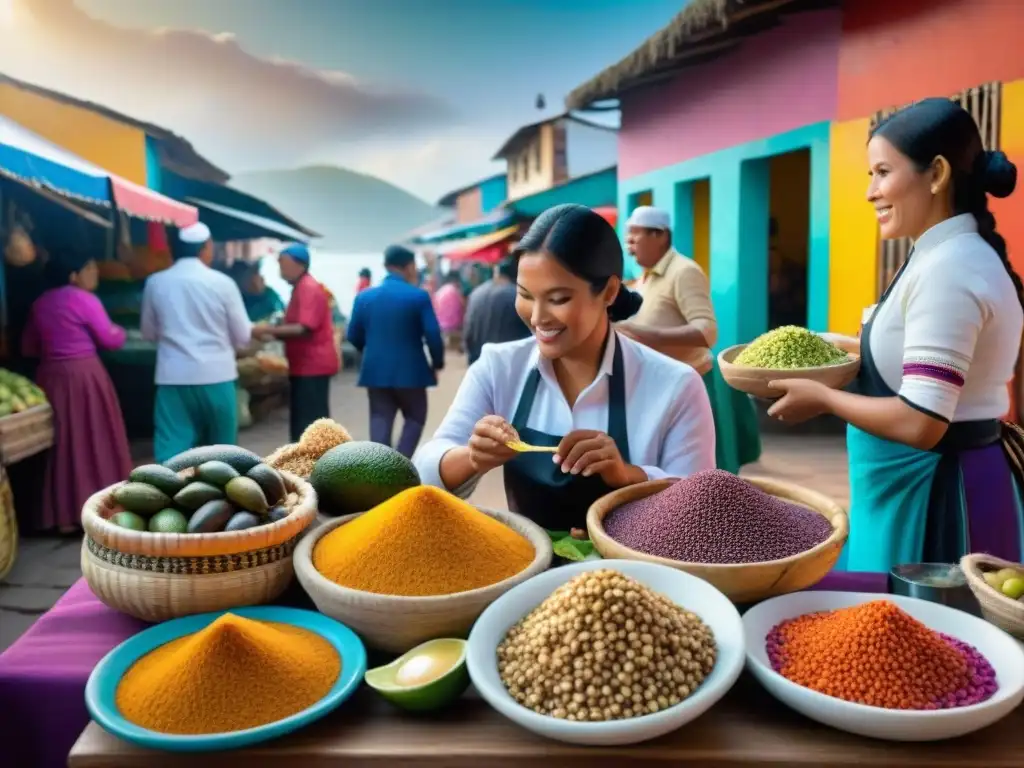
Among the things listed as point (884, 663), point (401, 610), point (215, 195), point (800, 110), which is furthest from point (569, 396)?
point (215, 195)

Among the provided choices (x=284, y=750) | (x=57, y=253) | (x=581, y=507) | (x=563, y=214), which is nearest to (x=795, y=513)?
(x=581, y=507)

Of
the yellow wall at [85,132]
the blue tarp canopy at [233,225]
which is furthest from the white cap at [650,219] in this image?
the blue tarp canopy at [233,225]

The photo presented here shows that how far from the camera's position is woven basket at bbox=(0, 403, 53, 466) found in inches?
150

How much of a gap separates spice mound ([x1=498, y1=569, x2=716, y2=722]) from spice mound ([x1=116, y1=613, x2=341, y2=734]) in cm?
26

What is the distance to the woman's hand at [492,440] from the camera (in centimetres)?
→ 159

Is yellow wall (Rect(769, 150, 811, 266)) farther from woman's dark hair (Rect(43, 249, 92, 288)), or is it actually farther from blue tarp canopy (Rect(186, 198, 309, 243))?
woman's dark hair (Rect(43, 249, 92, 288))

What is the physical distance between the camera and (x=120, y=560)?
4.05 feet

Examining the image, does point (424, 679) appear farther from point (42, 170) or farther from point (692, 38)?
point (692, 38)

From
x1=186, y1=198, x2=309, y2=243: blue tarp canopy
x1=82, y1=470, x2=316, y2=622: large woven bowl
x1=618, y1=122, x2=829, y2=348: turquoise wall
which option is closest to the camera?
x1=82, y1=470, x2=316, y2=622: large woven bowl

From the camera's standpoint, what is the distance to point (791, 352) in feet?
6.00

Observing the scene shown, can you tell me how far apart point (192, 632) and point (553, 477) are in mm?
806

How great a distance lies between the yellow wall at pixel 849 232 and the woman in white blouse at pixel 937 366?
334 centimetres

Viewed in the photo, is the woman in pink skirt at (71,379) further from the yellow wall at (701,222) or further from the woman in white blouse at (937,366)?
the yellow wall at (701,222)

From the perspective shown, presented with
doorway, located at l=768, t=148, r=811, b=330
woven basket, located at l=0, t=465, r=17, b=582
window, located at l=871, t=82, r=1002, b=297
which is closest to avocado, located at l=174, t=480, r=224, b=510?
woven basket, located at l=0, t=465, r=17, b=582
